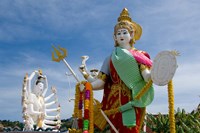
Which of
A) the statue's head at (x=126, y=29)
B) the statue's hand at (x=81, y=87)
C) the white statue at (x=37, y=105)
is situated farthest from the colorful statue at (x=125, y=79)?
the white statue at (x=37, y=105)

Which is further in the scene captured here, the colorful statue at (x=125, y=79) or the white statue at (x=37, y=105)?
the white statue at (x=37, y=105)

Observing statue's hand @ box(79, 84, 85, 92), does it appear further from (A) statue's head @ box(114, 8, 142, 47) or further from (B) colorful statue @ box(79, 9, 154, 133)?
(A) statue's head @ box(114, 8, 142, 47)

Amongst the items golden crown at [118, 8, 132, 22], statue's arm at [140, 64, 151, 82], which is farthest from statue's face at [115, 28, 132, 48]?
statue's arm at [140, 64, 151, 82]

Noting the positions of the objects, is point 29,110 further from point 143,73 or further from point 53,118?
point 143,73

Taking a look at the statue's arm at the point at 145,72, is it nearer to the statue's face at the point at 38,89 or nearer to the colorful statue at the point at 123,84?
the colorful statue at the point at 123,84

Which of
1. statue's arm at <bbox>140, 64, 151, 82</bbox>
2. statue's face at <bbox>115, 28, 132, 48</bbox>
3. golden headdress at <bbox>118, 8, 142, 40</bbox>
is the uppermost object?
golden headdress at <bbox>118, 8, 142, 40</bbox>

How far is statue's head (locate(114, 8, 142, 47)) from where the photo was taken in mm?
6457

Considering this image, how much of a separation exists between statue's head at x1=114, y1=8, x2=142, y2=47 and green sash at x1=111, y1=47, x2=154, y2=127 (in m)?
0.24

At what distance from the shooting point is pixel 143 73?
6098mm

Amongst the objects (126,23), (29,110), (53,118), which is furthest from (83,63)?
(53,118)

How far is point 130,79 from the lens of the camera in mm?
6098

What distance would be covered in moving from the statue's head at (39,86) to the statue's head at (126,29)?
9435 mm

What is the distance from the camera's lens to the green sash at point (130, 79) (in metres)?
5.93

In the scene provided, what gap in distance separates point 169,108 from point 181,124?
6.88 meters
